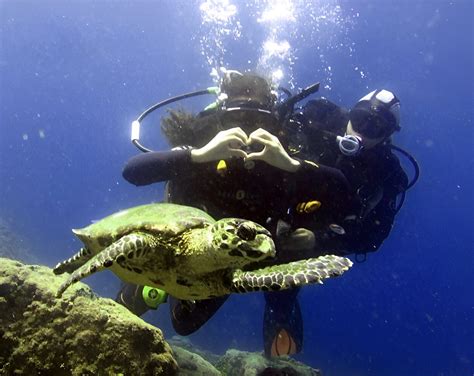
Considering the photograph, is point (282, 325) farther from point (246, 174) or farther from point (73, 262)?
point (73, 262)

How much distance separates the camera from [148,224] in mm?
2576

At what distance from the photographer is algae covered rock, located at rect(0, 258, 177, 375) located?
239 cm

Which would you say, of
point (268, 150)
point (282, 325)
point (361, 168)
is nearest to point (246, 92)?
point (268, 150)

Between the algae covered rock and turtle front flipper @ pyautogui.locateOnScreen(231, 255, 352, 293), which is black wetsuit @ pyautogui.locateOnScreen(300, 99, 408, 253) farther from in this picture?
the algae covered rock

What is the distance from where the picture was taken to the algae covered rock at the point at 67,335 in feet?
7.86

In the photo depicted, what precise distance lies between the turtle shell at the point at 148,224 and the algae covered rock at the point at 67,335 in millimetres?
459

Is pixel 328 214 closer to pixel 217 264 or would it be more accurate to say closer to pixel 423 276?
pixel 217 264

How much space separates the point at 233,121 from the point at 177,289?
199cm

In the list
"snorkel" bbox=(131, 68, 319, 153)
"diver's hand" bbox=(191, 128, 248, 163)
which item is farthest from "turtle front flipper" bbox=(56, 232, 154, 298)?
"snorkel" bbox=(131, 68, 319, 153)

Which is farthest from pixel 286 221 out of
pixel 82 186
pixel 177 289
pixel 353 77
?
pixel 82 186

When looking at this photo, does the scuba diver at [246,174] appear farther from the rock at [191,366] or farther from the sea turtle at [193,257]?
the sea turtle at [193,257]

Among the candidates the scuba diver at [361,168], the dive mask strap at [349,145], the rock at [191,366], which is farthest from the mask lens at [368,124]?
the rock at [191,366]

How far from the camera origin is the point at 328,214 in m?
4.84

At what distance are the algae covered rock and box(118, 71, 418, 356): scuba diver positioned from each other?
1111 millimetres
